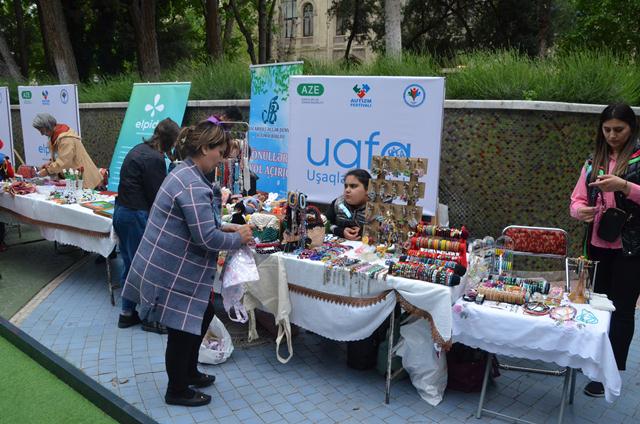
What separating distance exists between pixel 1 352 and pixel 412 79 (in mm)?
4096

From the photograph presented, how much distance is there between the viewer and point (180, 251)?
2.76m

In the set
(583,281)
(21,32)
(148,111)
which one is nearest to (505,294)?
(583,281)

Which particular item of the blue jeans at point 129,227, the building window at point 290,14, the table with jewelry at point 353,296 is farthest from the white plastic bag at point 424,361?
the building window at point 290,14

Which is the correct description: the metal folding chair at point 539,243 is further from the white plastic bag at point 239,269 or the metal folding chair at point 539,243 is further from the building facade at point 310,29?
the building facade at point 310,29

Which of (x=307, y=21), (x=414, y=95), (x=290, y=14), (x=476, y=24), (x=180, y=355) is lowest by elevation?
(x=180, y=355)

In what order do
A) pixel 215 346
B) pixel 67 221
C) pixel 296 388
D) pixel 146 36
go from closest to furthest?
1. pixel 296 388
2. pixel 215 346
3. pixel 67 221
4. pixel 146 36

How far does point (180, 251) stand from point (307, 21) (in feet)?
114

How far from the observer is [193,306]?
285cm

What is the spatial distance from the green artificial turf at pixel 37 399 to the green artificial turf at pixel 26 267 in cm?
128

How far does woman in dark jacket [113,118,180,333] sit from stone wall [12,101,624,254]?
3.16 metres

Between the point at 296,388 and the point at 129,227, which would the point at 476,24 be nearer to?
the point at 129,227

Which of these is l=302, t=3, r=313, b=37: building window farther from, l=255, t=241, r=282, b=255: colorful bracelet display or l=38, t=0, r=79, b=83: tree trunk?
l=255, t=241, r=282, b=255: colorful bracelet display

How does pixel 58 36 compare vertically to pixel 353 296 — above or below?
above

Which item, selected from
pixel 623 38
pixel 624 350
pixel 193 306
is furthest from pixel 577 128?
pixel 623 38
